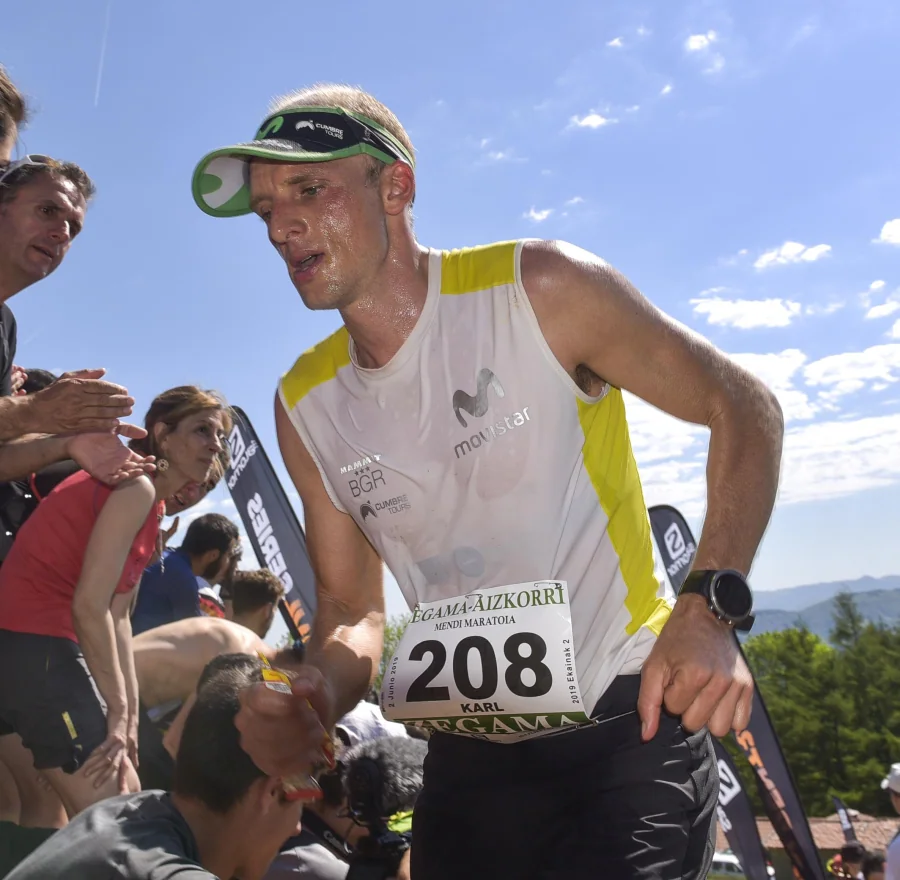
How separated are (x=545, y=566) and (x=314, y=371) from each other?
968mm

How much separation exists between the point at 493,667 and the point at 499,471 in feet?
1.53

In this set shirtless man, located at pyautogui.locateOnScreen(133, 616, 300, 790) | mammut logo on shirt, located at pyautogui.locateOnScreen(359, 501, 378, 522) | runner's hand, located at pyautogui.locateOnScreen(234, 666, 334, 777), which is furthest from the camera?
shirtless man, located at pyautogui.locateOnScreen(133, 616, 300, 790)

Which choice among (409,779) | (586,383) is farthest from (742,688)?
(409,779)

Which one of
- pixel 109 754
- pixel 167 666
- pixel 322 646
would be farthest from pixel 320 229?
pixel 167 666

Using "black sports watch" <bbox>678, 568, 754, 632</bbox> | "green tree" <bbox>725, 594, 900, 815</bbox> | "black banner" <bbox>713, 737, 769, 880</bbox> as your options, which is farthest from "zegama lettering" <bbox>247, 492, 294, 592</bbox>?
"green tree" <bbox>725, 594, 900, 815</bbox>

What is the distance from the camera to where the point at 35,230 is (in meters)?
3.67

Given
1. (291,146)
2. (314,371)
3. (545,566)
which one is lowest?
(545,566)

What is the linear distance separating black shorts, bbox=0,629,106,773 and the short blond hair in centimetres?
225

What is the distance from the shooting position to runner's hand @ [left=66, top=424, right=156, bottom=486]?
11.1ft

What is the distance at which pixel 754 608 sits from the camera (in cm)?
163

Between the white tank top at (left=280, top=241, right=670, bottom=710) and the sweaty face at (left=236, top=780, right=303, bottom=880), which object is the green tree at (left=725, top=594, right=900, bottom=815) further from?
the white tank top at (left=280, top=241, right=670, bottom=710)

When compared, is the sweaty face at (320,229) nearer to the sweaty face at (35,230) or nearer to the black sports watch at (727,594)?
the black sports watch at (727,594)

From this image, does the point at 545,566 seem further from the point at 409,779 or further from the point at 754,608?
the point at 409,779

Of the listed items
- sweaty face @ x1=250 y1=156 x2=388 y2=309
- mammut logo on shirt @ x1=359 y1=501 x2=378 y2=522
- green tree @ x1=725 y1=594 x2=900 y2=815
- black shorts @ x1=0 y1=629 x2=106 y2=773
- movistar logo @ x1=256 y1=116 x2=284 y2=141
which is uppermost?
movistar logo @ x1=256 y1=116 x2=284 y2=141
